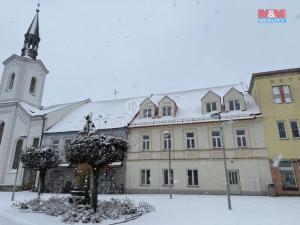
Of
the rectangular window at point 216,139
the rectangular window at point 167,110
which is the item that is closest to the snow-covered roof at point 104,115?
the rectangular window at point 167,110

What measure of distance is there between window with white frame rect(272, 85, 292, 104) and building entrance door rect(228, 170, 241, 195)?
8.11 meters

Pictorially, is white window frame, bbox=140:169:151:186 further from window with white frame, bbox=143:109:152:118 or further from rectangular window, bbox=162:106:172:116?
rectangular window, bbox=162:106:172:116

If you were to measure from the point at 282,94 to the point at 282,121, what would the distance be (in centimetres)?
278

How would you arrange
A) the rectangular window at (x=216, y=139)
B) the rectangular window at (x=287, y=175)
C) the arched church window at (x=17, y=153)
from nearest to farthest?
the rectangular window at (x=287, y=175) → the rectangular window at (x=216, y=139) → the arched church window at (x=17, y=153)

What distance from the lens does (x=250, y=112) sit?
911 inches

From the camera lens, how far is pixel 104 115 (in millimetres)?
30391

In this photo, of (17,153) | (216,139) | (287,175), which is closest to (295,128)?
(287,175)

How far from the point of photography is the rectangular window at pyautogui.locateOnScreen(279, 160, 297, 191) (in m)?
20.2

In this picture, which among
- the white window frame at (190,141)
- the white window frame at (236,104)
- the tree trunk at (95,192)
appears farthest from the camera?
the white window frame at (236,104)

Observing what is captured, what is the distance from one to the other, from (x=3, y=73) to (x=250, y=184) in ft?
121

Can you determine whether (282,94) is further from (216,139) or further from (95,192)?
(95,192)

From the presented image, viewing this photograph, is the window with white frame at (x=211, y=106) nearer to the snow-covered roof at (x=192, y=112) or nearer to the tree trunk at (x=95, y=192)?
the snow-covered roof at (x=192, y=112)

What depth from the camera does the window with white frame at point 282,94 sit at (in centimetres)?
2262

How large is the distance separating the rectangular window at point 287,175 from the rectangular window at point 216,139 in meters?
5.58
